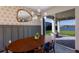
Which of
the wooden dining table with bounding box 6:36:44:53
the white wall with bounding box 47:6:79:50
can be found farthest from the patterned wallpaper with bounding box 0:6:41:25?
the white wall with bounding box 47:6:79:50

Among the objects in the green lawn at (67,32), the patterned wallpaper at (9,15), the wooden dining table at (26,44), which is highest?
the patterned wallpaper at (9,15)

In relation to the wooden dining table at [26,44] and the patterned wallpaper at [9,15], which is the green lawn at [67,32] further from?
the patterned wallpaper at [9,15]

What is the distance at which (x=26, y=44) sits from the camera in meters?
1.99

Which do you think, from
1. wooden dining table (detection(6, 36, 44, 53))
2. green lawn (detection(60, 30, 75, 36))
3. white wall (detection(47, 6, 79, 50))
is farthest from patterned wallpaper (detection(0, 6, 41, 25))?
green lawn (detection(60, 30, 75, 36))

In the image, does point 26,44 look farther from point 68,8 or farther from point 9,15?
point 68,8

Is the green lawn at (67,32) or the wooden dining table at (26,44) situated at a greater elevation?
the green lawn at (67,32)

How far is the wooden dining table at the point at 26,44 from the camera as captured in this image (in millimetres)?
1959

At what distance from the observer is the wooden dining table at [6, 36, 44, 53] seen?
1.96 meters

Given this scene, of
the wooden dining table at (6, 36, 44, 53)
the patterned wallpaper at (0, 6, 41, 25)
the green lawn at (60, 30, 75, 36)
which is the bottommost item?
the wooden dining table at (6, 36, 44, 53)

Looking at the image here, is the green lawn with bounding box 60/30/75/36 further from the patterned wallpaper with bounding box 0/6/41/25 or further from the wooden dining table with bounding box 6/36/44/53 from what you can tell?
the patterned wallpaper with bounding box 0/6/41/25

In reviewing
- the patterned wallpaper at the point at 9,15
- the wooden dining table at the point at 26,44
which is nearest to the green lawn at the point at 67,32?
the wooden dining table at the point at 26,44

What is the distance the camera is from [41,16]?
2.04 meters

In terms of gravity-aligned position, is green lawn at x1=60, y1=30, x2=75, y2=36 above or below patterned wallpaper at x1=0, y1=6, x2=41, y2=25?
below
